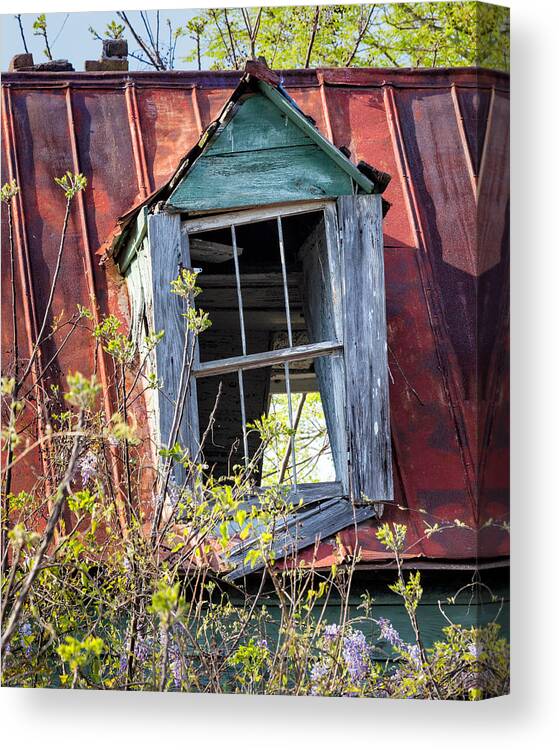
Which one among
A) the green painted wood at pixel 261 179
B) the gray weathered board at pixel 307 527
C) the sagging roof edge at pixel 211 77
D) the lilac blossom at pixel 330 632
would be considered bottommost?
the lilac blossom at pixel 330 632

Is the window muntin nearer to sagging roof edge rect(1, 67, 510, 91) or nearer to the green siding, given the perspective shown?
the green siding

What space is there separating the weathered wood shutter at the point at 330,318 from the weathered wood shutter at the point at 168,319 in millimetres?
496

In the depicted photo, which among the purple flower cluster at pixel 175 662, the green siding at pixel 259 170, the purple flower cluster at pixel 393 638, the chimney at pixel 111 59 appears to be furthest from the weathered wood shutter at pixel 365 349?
the chimney at pixel 111 59

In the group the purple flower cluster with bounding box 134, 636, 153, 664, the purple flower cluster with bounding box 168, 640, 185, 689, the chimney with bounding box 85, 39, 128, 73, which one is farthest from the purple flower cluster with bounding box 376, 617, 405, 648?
the chimney with bounding box 85, 39, 128, 73

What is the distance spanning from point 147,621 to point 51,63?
7.09 feet

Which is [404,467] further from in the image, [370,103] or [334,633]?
[370,103]

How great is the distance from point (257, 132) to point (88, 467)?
50.5 inches

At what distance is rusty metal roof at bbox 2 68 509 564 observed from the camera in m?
3.96

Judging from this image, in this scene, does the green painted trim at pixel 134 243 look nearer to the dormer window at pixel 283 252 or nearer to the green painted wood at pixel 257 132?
the dormer window at pixel 283 252

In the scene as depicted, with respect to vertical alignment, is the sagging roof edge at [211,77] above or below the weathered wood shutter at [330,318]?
above

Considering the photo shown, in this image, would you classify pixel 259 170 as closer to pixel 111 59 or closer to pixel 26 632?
pixel 111 59

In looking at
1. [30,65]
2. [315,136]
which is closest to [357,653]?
[315,136]

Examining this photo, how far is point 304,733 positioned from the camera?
4.03 meters

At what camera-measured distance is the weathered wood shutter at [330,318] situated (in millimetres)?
4031
